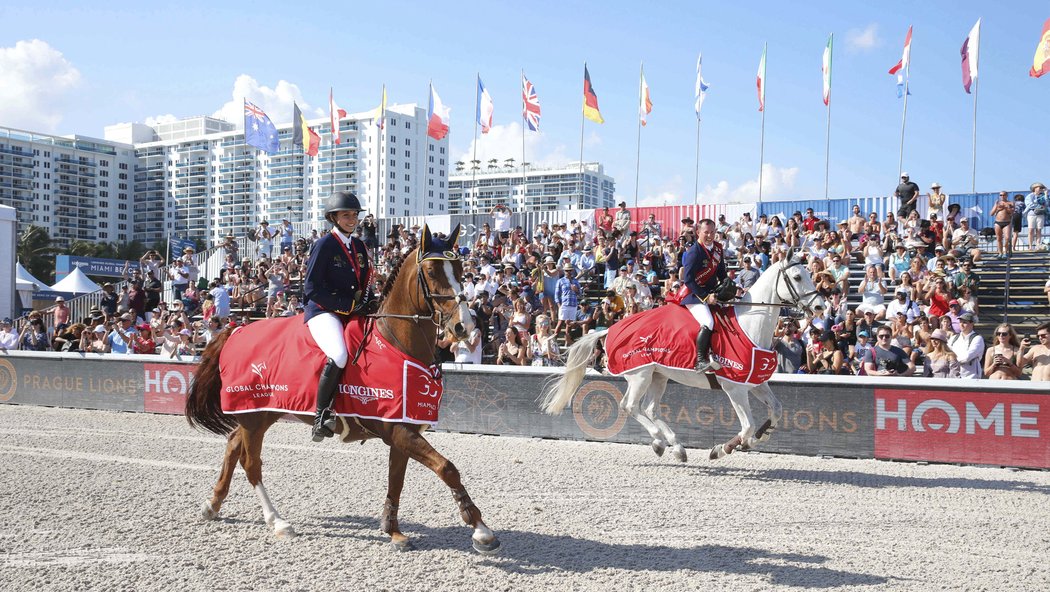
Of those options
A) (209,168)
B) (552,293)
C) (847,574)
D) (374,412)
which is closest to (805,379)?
(847,574)

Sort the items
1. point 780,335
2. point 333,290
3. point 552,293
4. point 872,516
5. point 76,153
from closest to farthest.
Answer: point 333,290, point 872,516, point 780,335, point 552,293, point 76,153

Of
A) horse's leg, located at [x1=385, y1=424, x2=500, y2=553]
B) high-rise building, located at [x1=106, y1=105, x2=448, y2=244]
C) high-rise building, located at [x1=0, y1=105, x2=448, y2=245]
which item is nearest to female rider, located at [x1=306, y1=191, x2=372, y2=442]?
horse's leg, located at [x1=385, y1=424, x2=500, y2=553]

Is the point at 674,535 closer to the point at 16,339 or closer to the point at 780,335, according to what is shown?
the point at 780,335

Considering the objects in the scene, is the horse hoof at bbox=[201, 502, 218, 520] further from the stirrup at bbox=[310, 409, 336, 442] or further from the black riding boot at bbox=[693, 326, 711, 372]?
the black riding boot at bbox=[693, 326, 711, 372]

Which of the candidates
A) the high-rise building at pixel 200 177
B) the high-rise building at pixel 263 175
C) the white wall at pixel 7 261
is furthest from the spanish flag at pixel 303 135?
the high-rise building at pixel 263 175

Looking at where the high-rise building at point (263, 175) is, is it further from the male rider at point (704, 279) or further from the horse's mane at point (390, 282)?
the horse's mane at point (390, 282)

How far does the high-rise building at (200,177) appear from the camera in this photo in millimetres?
142750

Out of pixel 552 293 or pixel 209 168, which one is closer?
pixel 552 293

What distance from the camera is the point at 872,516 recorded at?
7145 millimetres

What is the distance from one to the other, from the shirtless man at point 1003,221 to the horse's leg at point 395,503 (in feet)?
49.6

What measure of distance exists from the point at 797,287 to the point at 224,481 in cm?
638

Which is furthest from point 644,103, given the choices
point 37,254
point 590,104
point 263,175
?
point 263,175

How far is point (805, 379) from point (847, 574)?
597 cm

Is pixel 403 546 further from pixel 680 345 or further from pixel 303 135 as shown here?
pixel 303 135
